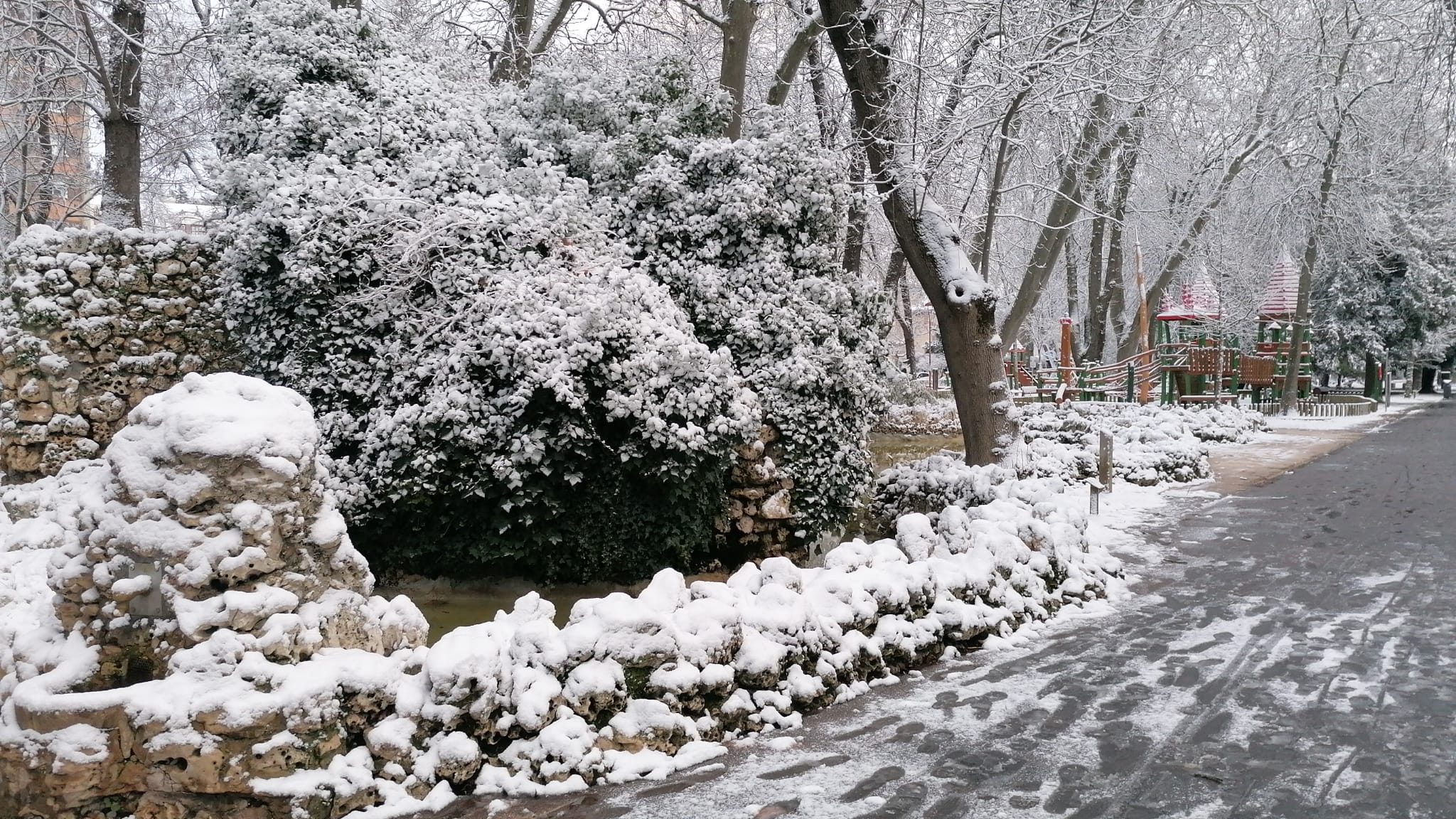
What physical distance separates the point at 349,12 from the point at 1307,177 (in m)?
20.4

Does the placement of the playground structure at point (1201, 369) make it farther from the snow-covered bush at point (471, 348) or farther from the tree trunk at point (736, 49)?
the snow-covered bush at point (471, 348)

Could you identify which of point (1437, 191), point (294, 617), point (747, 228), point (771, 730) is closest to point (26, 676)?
point (294, 617)

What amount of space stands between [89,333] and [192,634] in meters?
6.08

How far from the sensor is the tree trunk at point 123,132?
12.0 m

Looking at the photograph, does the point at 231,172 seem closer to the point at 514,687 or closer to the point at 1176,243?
the point at 514,687

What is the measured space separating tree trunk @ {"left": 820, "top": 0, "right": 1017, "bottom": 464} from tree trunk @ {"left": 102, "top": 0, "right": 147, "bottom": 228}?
8901mm

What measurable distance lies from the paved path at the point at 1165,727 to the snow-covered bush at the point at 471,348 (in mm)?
2572

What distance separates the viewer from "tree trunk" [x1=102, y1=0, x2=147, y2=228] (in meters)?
12.0

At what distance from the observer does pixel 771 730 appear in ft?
14.7

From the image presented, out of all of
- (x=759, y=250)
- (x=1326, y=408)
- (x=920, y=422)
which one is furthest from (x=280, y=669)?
(x=1326, y=408)

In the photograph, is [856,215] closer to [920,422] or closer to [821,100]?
[821,100]

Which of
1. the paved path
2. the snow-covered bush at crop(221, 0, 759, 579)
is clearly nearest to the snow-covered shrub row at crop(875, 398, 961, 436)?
Result: the paved path

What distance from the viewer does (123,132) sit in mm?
12211

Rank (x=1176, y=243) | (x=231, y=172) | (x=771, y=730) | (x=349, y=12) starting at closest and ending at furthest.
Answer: (x=771, y=730), (x=231, y=172), (x=349, y=12), (x=1176, y=243)
